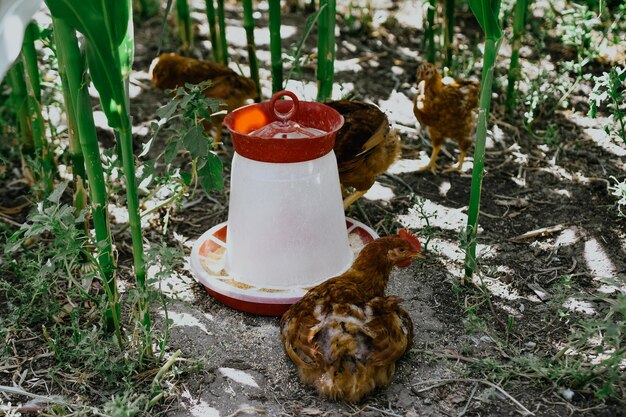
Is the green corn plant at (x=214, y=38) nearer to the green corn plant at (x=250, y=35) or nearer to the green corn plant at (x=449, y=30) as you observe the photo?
the green corn plant at (x=250, y=35)

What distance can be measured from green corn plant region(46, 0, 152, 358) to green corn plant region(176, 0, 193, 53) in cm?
296

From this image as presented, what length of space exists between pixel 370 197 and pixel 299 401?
1.71 meters

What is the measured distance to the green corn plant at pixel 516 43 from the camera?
4516mm

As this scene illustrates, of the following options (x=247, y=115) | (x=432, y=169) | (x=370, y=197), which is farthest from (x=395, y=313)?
(x=432, y=169)

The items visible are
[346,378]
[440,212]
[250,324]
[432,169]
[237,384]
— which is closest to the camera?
[346,378]

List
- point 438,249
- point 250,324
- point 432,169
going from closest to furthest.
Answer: point 250,324, point 438,249, point 432,169

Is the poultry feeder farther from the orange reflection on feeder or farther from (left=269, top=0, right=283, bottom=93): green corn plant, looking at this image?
(left=269, top=0, right=283, bottom=93): green corn plant

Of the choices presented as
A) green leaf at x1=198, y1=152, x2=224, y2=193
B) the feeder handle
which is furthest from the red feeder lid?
green leaf at x1=198, y1=152, x2=224, y2=193

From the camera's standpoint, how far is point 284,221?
10.4 ft

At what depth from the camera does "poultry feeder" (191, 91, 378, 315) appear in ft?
10.3

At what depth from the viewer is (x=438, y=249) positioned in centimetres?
365

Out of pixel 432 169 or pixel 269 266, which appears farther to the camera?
pixel 432 169

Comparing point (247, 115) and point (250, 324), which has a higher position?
point (247, 115)

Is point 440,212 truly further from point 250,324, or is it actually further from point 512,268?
point 250,324
